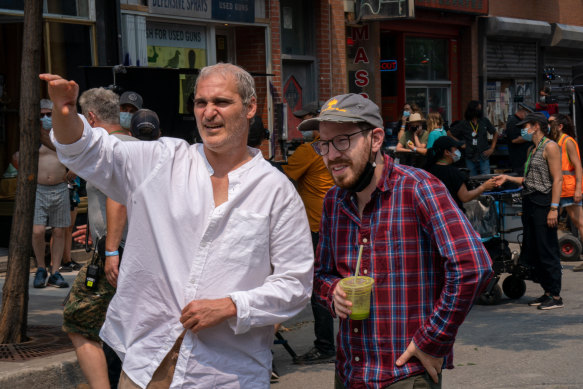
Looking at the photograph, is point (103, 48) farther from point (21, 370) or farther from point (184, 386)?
point (184, 386)

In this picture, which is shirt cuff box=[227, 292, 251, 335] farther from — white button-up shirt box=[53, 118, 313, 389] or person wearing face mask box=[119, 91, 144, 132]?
person wearing face mask box=[119, 91, 144, 132]

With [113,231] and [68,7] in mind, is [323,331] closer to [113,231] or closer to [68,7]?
[113,231]

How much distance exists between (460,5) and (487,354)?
14312 millimetres

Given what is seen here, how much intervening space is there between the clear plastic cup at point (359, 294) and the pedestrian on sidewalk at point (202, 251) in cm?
15

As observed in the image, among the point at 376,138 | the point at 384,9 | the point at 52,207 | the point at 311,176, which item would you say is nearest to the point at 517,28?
the point at 384,9

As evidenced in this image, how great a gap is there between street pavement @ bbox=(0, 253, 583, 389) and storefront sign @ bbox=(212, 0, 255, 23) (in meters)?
5.81

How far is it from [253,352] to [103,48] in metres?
9.68

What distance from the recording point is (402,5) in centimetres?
1711

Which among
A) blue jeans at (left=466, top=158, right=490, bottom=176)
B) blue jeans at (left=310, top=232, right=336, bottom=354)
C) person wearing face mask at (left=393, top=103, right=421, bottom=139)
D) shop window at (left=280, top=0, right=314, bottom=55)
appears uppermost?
shop window at (left=280, top=0, right=314, bottom=55)

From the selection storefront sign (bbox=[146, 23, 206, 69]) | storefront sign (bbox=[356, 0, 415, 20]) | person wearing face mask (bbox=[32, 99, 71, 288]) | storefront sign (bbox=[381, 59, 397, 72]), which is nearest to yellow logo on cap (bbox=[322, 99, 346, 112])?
person wearing face mask (bbox=[32, 99, 71, 288])

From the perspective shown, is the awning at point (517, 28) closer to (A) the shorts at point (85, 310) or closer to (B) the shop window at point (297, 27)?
(B) the shop window at point (297, 27)

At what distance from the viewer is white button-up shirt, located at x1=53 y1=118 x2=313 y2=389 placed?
127 inches

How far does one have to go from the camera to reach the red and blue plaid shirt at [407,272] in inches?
130

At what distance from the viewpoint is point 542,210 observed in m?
9.75
